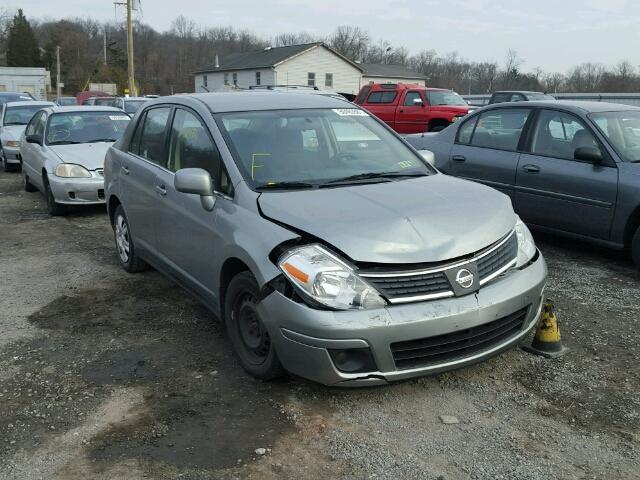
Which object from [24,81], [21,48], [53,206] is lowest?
[53,206]

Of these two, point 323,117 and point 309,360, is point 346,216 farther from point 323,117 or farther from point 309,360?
point 323,117

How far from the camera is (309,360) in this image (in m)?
3.30

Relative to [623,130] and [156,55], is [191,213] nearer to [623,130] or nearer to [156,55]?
[623,130]

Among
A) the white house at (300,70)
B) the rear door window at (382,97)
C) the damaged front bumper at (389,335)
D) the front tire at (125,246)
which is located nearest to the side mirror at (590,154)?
the damaged front bumper at (389,335)

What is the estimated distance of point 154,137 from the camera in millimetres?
5371

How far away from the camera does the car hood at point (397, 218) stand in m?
3.34

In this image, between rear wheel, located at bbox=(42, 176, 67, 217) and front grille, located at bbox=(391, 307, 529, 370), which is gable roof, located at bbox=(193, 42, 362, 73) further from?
front grille, located at bbox=(391, 307, 529, 370)

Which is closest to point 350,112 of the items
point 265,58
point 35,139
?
point 35,139

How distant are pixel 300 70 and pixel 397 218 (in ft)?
185

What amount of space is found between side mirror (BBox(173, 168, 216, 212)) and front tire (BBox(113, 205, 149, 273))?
202 centimetres

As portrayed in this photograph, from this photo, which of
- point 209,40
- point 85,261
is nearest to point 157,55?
point 209,40

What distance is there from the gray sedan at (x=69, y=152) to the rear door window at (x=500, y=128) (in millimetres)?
5259

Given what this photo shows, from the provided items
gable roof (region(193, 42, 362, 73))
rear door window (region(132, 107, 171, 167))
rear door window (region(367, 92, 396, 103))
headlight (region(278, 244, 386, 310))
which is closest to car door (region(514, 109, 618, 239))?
headlight (region(278, 244, 386, 310))

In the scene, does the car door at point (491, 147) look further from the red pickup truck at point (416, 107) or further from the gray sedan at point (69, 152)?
the red pickup truck at point (416, 107)
